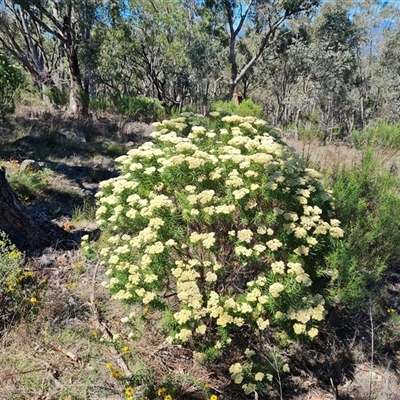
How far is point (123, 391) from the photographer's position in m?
2.16

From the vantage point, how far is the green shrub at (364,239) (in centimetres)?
242

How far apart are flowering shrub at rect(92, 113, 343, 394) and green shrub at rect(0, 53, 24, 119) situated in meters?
5.58

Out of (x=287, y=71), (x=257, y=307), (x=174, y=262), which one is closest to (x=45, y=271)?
(x=174, y=262)

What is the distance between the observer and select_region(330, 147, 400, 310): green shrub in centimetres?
242

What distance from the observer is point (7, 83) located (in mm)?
7281

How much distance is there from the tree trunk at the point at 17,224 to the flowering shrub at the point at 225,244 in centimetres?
105

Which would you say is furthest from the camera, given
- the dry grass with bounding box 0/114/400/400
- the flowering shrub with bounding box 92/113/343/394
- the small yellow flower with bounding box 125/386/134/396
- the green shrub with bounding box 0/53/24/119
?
the green shrub with bounding box 0/53/24/119

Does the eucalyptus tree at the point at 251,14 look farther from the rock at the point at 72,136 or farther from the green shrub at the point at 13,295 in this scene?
the green shrub at the point at 13,295

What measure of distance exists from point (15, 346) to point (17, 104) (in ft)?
25.0

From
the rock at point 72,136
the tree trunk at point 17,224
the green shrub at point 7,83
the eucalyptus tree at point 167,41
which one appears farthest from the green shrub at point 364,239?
the eucalyptus tree at point 167,41

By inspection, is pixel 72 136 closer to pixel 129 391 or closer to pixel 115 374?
pixel 115 374

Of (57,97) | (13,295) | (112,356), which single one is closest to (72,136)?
(57,97)

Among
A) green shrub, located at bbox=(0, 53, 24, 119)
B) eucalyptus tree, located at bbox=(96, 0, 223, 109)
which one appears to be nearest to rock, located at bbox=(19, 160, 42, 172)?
green shrub, located at bbox=(0, 53, 24, 119)

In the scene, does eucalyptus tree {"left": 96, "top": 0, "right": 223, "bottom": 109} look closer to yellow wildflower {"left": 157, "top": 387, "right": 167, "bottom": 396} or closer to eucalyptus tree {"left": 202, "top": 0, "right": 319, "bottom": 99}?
eucalyptus tree {"left": 202, "top": 0, "right": 319, "bottom": 99}
